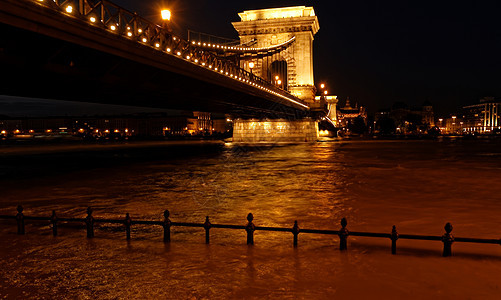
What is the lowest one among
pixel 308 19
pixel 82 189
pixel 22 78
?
pixel 82 189

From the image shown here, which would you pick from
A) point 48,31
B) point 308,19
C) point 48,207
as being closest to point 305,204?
point 48,207

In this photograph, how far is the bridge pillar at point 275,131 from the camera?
265 ft

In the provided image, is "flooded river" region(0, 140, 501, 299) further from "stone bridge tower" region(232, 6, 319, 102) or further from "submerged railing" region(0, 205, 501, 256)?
"stone bridge tower" region(232, 6, 319, 102)

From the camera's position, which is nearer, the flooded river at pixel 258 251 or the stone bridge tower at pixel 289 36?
the flooded river at pixel 258 251

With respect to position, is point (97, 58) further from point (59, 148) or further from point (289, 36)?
point (289, 36)

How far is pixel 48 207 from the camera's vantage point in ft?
47.2

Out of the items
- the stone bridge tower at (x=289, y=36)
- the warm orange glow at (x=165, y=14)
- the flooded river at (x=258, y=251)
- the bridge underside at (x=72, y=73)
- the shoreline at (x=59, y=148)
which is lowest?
the shoreline at (x=59, y=148)

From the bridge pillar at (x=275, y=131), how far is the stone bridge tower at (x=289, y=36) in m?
7.53

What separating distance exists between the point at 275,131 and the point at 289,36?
73.0ft

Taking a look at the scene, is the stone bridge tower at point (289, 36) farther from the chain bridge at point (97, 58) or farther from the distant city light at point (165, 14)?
the distant city light at point (165, 14)

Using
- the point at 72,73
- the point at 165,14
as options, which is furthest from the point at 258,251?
the point at 72,73

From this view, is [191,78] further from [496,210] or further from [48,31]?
[496,210]

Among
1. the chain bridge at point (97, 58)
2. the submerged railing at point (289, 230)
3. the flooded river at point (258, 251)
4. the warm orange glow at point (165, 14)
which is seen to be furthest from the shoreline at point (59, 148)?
the submerged railing at point (289, 230)

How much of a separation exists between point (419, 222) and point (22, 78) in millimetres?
22686
